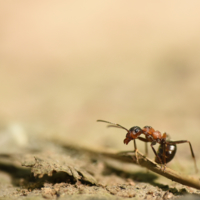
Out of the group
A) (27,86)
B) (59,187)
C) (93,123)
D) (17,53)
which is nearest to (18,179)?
(59,187)

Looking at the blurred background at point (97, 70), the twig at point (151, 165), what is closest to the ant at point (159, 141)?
the twig at point (151, 165)

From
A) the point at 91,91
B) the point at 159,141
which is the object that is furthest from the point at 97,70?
the point at 159,141

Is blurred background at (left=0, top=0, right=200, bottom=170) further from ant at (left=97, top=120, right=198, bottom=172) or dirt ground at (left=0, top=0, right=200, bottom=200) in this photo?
ant at (left=97, top=120, right=198, bottom=172)

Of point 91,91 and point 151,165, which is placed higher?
point 91,91

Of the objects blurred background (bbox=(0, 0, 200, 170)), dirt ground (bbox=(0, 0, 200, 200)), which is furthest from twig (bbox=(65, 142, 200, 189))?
blurred background (bbox=(0, 0, 200, 170))

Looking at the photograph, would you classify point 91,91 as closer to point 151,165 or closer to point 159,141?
point 159,141

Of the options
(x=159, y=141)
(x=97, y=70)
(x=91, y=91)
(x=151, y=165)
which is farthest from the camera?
(x=97, y=70)
